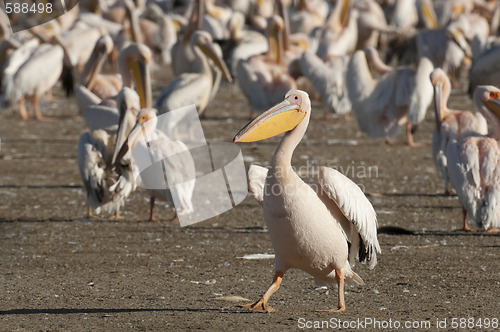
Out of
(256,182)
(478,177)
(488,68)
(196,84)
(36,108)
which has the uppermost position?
(256,182)

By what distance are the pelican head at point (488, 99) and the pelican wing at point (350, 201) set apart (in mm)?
2457

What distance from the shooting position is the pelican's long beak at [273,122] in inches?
157

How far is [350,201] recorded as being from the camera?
4.02 m

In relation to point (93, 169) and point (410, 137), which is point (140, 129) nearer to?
point (93, 169)

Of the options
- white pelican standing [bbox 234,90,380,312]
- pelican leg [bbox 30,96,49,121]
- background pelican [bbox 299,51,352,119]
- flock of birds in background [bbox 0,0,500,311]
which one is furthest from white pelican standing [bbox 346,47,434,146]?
white pelican standing [bbox 234,90,380,312]

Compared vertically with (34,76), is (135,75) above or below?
above

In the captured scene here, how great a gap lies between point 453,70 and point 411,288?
345 inches

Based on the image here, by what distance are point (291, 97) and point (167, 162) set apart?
209 cm

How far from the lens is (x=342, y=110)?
419 inches

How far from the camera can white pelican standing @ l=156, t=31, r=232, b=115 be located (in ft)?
30.9

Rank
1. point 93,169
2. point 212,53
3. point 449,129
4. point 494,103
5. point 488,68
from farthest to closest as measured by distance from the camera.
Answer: point 488,68, point 212,53, point 449,129, point 494,103, point 93,169

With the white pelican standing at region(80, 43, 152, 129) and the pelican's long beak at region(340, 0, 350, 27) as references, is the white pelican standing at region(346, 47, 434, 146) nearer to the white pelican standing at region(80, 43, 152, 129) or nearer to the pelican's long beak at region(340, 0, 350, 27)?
the white pelican standing at region(80, 43, 152, 129)

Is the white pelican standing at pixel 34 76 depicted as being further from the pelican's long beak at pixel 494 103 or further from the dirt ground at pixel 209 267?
the pelican's long beak at pixel 494 103

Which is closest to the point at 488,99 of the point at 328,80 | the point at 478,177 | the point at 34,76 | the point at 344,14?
the point at 478,177
